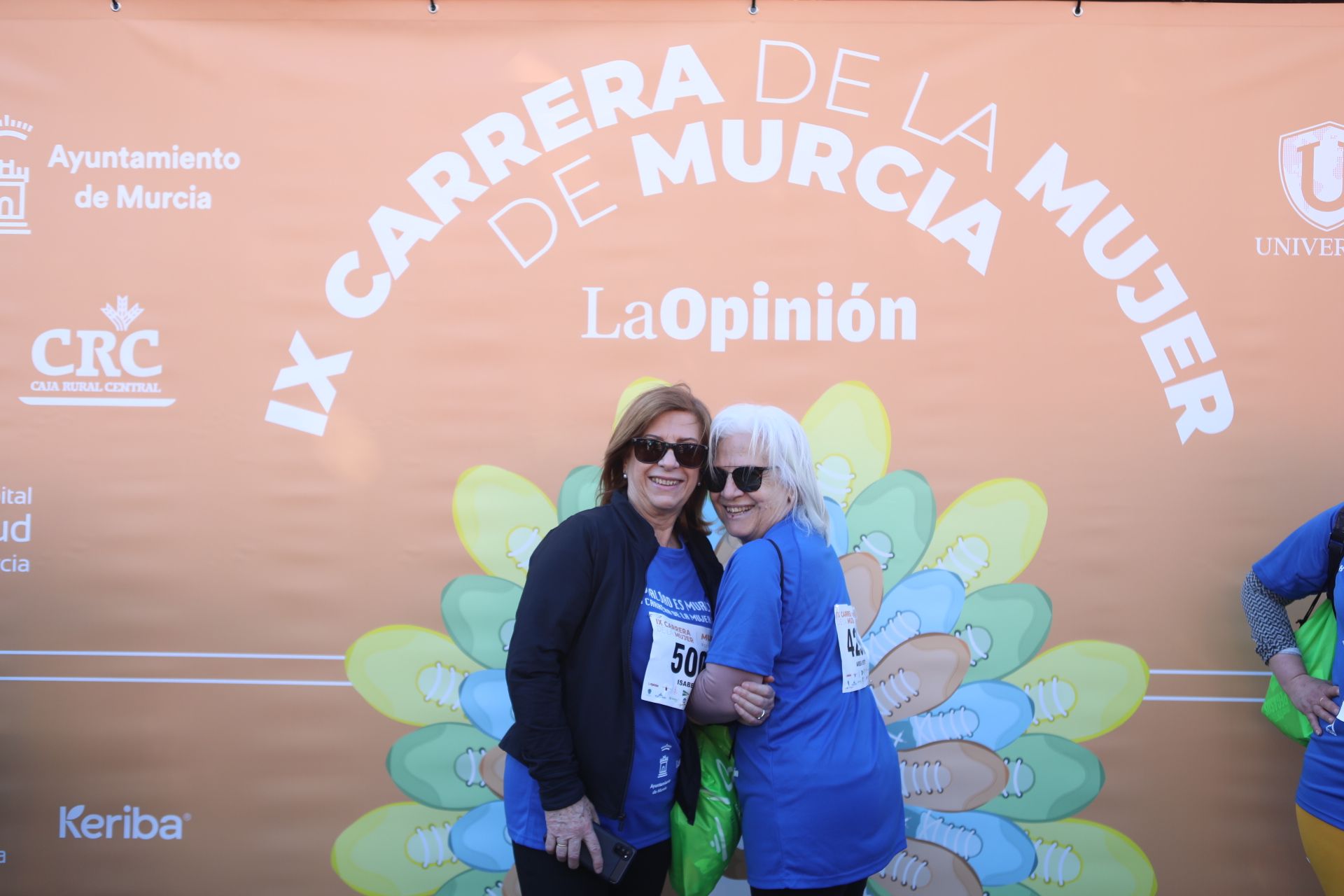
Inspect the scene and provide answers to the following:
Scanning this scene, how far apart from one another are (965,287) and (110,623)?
272 centimetres

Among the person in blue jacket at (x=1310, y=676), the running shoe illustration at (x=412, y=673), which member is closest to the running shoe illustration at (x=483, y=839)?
the running shoe illustration at (x=412, y=673)

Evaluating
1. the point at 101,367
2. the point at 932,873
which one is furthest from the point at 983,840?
the point at 101,367

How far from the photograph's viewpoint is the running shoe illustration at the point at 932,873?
2.69 metres

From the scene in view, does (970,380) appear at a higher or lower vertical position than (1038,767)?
higher

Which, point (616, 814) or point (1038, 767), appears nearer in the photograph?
point (616, 814)

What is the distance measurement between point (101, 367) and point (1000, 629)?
9.12 ft

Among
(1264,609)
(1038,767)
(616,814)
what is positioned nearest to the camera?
(616,814)

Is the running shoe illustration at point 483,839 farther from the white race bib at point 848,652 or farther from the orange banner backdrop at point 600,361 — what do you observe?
the white race bib at point 848,652

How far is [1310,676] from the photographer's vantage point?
91.2 inches

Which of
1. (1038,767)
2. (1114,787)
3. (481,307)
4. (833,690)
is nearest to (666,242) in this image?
(481,307)

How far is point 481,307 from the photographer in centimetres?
271

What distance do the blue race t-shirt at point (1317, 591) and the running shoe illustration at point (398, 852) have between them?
2218 mm

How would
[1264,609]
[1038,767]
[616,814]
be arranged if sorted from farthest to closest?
[1038,767] → [1264,609] → [616,814]

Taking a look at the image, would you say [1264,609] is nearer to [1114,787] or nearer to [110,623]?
[1114,787]
